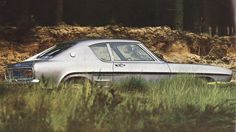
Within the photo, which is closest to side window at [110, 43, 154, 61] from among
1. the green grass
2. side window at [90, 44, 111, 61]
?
side window at [90, 44, 111, 61]

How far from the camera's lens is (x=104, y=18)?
24688mm

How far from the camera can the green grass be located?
8805 millimetres

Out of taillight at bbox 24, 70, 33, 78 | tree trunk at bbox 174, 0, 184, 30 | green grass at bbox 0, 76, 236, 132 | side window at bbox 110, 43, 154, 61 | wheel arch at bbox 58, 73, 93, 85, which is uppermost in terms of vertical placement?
tree trunk at bbox 174, 0, 184, 30

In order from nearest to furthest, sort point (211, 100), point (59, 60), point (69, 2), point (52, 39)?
point (211, 100) → point (59, 60) → point (52, 39) → point (69, 2)

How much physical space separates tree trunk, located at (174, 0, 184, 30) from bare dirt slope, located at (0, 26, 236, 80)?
0.81 feet

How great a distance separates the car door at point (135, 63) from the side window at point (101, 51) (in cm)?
10

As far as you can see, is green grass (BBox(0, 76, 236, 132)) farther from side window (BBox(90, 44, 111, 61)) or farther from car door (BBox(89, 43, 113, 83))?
side window (BBox(90, 44, 111, 61))

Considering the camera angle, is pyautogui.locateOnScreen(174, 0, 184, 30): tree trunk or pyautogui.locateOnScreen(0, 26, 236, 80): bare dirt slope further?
pyautogui.locateOnScreen(174, 0, 184, 30): tree trunk

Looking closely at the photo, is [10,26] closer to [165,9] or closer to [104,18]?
[104,18]

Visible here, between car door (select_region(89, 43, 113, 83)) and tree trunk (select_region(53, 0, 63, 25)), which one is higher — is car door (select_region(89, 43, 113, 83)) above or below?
below

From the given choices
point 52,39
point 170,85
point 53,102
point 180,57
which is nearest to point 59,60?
point 170,85

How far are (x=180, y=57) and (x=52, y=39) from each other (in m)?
4.46

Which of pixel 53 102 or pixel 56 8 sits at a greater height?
pixel 56 8

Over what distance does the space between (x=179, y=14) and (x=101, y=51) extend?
10463mm
